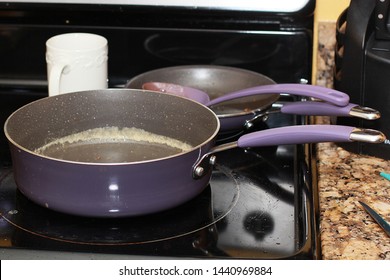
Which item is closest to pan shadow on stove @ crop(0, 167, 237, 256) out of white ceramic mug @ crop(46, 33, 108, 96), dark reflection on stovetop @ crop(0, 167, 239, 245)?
dark reflection on stovetop @ crop(0, 167, 239, 245)

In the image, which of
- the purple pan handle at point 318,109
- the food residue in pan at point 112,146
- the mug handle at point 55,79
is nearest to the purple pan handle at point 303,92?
the purple pan handle at point 318,109

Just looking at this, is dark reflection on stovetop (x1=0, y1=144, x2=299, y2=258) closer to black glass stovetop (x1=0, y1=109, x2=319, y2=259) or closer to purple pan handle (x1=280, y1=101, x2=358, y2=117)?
black glass stovetop (x1=0, y1=109, x2=319, y2=259)

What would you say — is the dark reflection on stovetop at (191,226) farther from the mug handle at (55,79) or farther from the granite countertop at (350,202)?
the mug handle at (55,79)

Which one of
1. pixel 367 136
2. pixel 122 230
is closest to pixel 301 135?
pixel 367 136

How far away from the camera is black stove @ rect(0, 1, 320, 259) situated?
0.80 metres

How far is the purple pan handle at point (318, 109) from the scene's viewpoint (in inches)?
37.5

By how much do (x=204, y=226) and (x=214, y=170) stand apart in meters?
0.16

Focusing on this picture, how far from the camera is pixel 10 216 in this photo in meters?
0.86

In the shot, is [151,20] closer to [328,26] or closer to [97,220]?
[328,26]

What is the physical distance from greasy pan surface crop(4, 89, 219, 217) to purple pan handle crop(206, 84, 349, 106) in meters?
0.10

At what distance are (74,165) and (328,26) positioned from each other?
600 millimetres

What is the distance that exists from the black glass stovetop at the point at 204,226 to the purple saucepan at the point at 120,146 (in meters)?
0.03

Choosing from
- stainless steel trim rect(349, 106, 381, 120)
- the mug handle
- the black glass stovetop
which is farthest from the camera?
the mug handle
